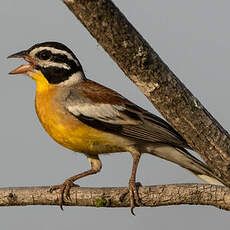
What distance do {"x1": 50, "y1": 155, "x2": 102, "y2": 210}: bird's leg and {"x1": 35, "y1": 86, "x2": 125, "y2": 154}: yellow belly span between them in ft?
1.74

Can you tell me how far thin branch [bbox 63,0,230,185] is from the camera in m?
4.54

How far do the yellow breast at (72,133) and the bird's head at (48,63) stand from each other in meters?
0.51

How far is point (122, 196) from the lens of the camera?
7383 mm

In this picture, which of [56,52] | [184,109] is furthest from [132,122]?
[184,109]

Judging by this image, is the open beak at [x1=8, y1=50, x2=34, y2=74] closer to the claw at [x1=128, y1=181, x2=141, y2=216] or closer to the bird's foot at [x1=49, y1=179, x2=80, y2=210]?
the bird's foot at [x1=49, y1=179, x2=80, y2=210]

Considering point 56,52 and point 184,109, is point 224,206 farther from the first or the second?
point 56,52

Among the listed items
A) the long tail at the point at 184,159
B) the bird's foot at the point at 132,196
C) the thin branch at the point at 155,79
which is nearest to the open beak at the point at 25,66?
the long tail at the point at 184,159

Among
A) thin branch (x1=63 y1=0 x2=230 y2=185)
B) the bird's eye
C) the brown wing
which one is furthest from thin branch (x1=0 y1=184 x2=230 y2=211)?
the bird's eye

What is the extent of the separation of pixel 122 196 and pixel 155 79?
279 centimetres

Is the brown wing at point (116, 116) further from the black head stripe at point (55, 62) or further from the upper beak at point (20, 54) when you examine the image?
the upper beak at point (20, 54)

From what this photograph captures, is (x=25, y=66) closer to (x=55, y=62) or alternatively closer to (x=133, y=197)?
(x=55, y=62)

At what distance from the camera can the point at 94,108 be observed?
8.68m

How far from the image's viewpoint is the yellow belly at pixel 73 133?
8211mm

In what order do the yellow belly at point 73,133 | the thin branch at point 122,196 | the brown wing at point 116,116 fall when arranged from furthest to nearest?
1. the brown wing at point 116,116
2. the yellow belly at point 73,133
3. the thin branch at point 122,196
